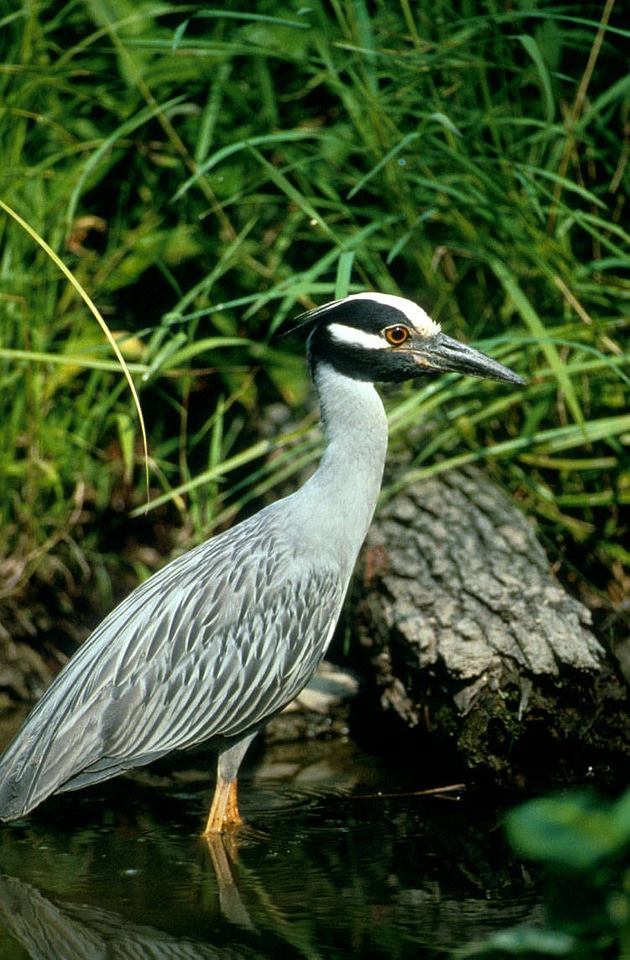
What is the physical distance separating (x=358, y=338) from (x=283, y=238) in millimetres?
1679

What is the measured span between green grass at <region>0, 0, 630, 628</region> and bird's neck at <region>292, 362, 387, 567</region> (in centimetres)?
50

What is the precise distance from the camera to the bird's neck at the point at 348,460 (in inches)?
159

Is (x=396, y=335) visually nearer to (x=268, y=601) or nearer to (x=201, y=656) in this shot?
(x=268, y=601)

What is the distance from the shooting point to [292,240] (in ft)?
18.9

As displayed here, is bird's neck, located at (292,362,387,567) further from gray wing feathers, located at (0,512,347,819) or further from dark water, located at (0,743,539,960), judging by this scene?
dark water, located at (0,743,539,960)

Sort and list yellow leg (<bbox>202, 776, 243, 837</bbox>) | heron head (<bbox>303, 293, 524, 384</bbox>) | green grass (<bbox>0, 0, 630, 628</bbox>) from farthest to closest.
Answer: green grass (<bbox>0, 0, 630, 628</bbox>)
heron head (<bbox>303, 293, 524, 384</bbox>)
yellow leg (<bbox>202, 776, 243, 837</bbox>)

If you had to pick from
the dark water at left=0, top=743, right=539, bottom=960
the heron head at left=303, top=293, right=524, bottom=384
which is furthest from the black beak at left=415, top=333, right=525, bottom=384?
the dark water at left=0, top=743, right=539, bottom=960

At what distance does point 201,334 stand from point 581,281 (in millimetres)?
1989

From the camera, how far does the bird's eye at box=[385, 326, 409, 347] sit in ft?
13.0

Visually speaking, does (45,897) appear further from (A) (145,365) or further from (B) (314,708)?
(A) (145,365)

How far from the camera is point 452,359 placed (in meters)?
4.02

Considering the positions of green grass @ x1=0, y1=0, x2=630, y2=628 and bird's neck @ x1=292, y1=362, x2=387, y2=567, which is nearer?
bird's neck @ x1=292, y1=362, x2=387, y2=567

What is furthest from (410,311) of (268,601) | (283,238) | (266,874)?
(266,874)

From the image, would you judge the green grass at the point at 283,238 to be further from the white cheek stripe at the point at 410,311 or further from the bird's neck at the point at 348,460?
the bird's neck at the point at 348,460
